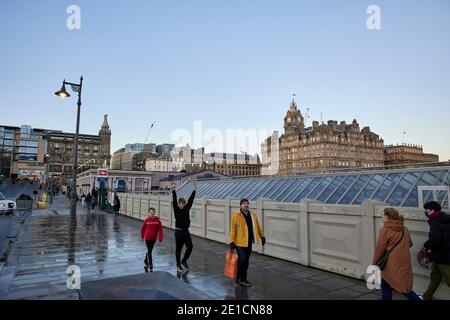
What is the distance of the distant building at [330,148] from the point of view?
14850 centimetres

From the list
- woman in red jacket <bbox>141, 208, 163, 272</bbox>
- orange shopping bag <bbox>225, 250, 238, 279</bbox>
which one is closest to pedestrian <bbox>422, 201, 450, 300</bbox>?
orange shopping bag <bbox>225, 250, 238, 279</bbox>

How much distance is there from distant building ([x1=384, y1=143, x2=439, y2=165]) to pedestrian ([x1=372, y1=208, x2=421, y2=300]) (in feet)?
638

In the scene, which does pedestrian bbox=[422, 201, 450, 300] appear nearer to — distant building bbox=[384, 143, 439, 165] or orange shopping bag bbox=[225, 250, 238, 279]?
orange shopping bag bbox=[225, 250, 238, 279]

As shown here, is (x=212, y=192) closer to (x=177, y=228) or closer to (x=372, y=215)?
(x=177, y=228)

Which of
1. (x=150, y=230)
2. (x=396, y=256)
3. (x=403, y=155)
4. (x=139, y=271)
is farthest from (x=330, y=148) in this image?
(x=396, y=256)

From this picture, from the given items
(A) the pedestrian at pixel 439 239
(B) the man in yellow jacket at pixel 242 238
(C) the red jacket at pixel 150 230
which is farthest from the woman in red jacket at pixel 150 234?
(A) the pedestrian at pixel 439 239

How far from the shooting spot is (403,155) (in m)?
177

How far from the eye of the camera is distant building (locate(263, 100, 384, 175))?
14850 cm

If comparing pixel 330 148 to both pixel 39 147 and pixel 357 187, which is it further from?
pixel 357 187

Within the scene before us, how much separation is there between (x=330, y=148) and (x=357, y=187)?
462 ft

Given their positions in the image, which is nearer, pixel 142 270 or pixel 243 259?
pixel 243 259

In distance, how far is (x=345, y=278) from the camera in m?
7.60
